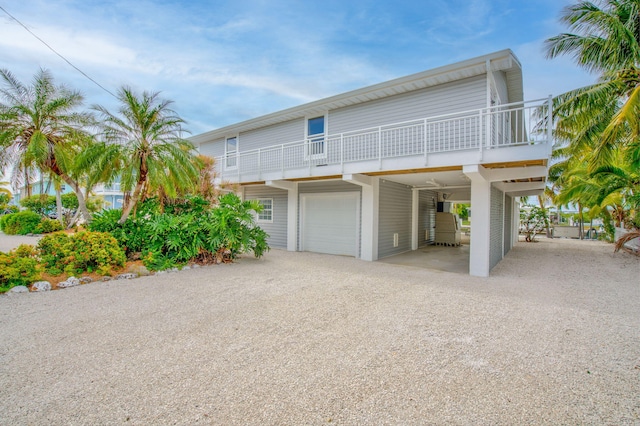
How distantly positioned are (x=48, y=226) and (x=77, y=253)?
38.9ft

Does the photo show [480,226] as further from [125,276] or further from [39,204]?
[39,204]

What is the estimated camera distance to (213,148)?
1602 cm

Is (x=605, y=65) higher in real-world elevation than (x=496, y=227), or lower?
higher

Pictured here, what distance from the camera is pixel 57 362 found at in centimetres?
312

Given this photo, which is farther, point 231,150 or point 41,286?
point 231,150

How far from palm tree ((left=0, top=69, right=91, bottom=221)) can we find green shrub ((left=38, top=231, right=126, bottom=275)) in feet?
7.50

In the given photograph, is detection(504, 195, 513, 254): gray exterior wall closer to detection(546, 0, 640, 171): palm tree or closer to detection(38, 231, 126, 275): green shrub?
detection(546, 0, 640, 171): palm tree

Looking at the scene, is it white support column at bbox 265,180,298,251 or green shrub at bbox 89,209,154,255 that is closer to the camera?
green shrub at bbox 89,209,154,255

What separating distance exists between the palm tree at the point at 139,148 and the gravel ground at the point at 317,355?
9.41 ft

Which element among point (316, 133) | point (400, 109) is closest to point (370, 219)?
point (400, 109)

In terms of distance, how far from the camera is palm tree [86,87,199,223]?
7707 mm

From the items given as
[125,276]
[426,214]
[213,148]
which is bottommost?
[125,276]

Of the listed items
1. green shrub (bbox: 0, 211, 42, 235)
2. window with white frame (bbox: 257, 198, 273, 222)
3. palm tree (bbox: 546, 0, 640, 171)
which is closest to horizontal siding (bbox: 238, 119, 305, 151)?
window with white frame (bbox: 257, 198, 273, 222)

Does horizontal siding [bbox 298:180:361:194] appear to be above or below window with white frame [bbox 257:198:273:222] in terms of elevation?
above
